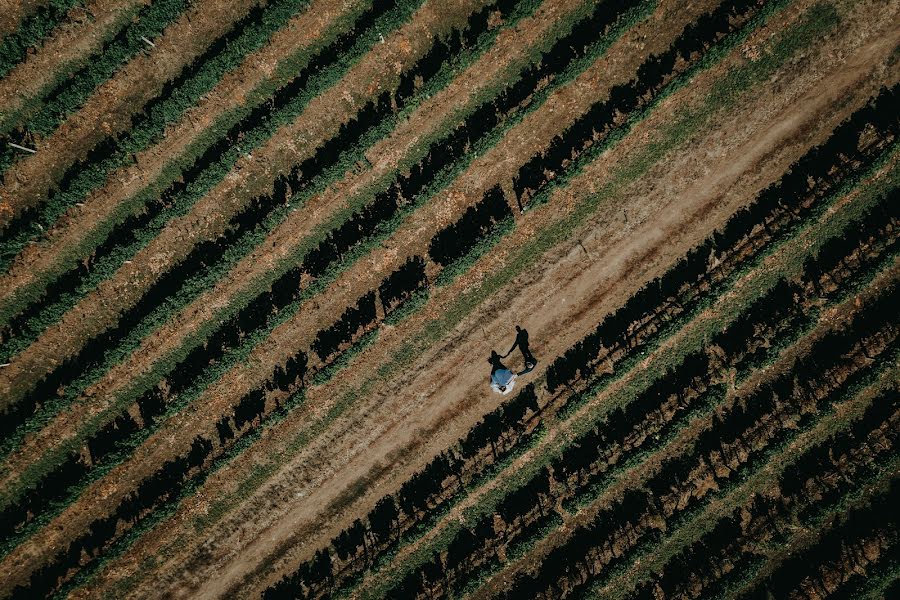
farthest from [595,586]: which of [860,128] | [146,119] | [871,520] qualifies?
[146,119]

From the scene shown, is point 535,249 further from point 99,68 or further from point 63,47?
point 63,47

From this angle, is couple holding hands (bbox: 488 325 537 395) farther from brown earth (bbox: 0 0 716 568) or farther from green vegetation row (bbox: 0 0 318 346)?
green vegetation row (bbox: 0 0 318 346)

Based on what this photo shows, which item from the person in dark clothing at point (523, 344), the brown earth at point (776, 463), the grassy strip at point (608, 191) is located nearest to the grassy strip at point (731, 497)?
the brown earth at point (776, 463)

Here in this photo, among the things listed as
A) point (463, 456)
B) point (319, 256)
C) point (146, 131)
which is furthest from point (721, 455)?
point (146, 131)

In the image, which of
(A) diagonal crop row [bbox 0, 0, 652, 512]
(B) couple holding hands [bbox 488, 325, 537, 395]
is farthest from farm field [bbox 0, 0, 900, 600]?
(B) couple holding hands [bbox 488, 325, 537, 395]

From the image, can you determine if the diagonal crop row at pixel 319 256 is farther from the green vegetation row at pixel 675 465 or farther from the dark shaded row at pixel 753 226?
the green vegetation row at pixel 675 465

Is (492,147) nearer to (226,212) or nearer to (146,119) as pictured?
(226,212)
